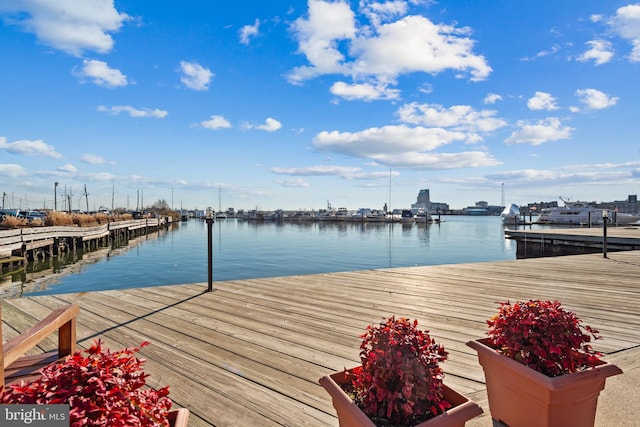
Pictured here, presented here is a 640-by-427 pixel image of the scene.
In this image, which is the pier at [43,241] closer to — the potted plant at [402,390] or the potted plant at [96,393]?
the potted plant at [96,393]

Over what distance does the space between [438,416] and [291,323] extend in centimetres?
232

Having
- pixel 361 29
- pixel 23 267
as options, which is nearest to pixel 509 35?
pixel 361 29

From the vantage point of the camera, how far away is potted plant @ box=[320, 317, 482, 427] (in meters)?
1.13

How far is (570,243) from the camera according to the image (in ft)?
44.5

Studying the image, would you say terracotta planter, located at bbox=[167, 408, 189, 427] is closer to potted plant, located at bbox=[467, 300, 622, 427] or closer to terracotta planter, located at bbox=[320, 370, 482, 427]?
terracotta planter, located at bbox=[320, 370, 482, 427]

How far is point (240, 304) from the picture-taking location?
3.97 metres

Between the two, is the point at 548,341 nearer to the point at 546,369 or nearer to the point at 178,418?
the point at 546,369

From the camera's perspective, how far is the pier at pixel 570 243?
11.8 meters

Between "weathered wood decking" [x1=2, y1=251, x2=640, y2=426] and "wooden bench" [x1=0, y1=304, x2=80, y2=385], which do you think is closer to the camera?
"wooden bench" [x1=0, y1=304, x2=80, y2=385]

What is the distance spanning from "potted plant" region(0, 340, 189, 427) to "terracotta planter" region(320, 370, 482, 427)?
63 cm

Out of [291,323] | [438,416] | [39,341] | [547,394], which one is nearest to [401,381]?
[438,416]

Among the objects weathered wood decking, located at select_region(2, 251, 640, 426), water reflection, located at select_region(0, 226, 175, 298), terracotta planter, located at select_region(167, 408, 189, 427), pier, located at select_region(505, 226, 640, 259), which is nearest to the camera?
terracotta planter, located at select_region(167, 408, 189, 427)

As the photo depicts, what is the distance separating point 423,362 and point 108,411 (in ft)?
3.22

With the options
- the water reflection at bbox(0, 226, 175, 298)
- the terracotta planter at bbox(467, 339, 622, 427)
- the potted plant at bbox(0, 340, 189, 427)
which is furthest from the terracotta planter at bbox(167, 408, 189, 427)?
the water reflection at bbox(0, 226, 175, 298)
